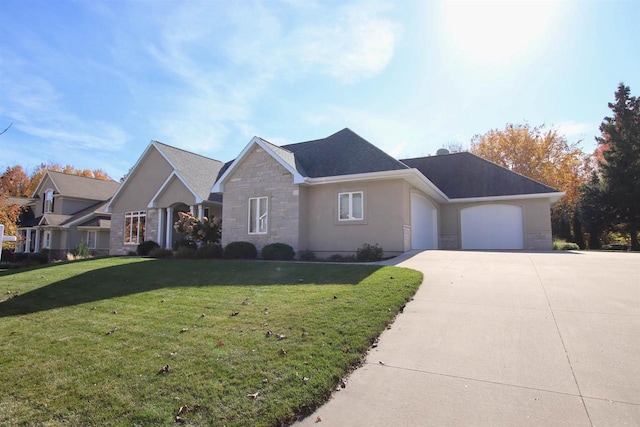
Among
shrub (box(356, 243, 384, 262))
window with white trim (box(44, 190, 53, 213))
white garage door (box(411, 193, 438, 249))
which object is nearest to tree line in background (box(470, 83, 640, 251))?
white garage door (box(411, 193, 438, 249))

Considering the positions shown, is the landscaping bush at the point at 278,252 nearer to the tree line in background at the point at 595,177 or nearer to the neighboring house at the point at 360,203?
the neighboring house at the point at 360,203

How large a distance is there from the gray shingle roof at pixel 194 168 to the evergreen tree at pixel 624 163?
2667 centimetres

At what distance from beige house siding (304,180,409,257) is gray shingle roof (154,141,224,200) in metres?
7.58

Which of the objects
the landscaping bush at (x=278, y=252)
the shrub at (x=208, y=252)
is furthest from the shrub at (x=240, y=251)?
the landscaping bush at (x=278, y=252)

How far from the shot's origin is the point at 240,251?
15.3 metres

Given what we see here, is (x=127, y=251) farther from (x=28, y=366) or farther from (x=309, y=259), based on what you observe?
(x=28, y=366)

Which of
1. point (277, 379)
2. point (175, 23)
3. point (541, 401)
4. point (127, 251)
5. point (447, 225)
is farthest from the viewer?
point (127, 251)

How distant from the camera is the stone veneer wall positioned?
15.8 metres

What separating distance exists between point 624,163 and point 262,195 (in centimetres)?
2545

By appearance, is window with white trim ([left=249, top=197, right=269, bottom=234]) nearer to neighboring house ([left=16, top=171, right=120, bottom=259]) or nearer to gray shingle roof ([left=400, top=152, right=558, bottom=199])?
gray shingle roof ([left=400, top=152, right=558, bottom=199])

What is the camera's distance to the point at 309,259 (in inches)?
589

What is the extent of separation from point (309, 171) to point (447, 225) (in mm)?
9272

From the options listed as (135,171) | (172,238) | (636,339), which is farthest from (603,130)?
(135,171)

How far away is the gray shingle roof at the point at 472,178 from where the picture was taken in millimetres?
19922
